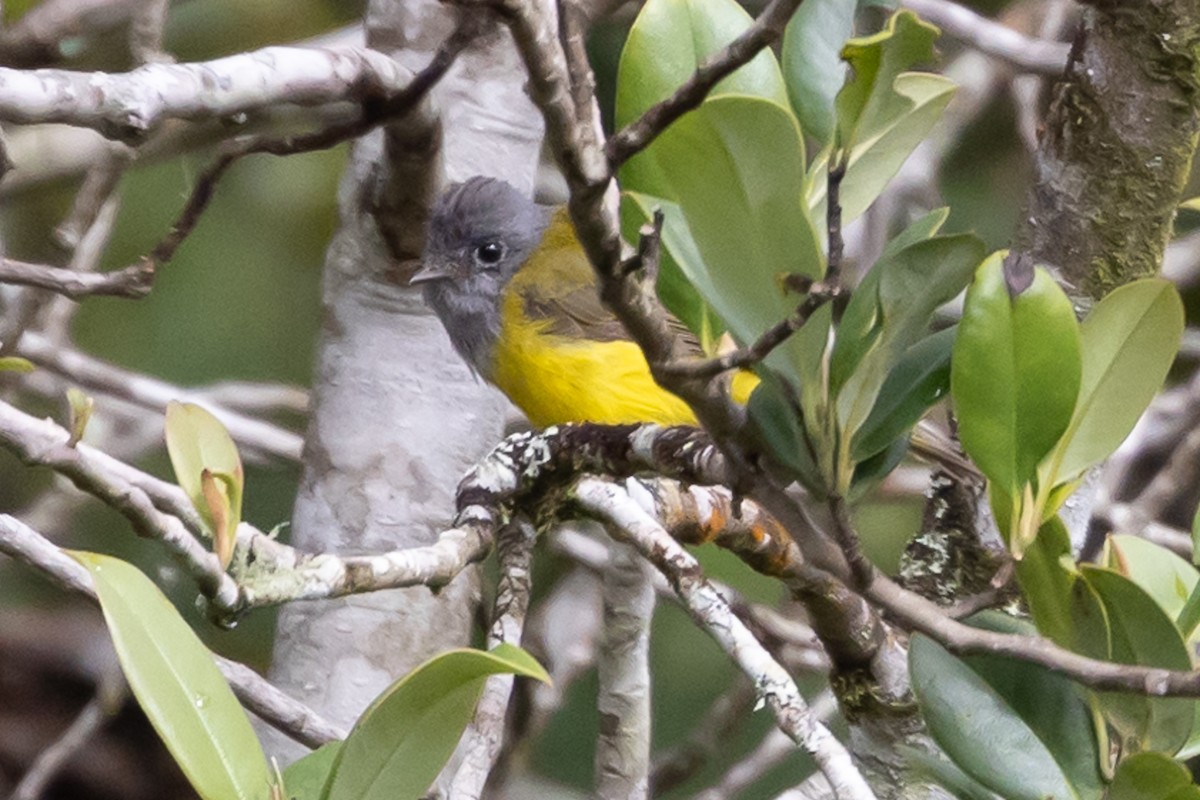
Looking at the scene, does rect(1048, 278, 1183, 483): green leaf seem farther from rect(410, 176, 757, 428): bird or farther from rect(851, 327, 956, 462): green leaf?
rect(410, 176, 757, 428): bird

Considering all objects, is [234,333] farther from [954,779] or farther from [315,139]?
[954,779]

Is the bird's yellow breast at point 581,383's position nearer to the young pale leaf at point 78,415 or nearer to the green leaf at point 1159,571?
the green leaf at point 1159,571

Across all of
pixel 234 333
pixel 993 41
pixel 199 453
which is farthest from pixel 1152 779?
pixel 234 333

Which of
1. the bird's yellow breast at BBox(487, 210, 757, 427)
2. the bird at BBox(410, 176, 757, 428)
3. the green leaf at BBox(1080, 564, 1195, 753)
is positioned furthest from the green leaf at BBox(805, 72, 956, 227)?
the bird's yellow breast at BBox(487, 210, 757, 427)

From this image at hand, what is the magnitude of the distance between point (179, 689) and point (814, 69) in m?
0.71

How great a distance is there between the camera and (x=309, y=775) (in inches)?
51.3

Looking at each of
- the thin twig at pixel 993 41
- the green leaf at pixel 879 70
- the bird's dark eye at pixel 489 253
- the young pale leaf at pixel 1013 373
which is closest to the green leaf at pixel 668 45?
the green leaf at pixel 879 70

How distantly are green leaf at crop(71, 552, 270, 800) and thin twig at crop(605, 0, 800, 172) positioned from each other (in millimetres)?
518

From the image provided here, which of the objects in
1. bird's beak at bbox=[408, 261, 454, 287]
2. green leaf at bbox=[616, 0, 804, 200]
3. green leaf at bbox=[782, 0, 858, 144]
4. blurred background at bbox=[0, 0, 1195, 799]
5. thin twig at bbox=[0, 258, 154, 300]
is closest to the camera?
green leaf at bbox=[782, 0, 858, 144]

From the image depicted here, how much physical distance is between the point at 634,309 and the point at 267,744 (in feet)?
4.55

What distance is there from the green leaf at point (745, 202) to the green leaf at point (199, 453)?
42 cm

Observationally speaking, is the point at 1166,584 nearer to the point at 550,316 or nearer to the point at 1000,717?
the point at 1000,717

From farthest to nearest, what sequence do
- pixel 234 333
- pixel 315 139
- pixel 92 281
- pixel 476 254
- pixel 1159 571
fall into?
1. pixel 234 333
2. pixel 476 254
3. pixel 315 139
4. pixel 92 281
5. pixel 1159 571

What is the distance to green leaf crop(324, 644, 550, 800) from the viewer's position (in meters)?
1.16
